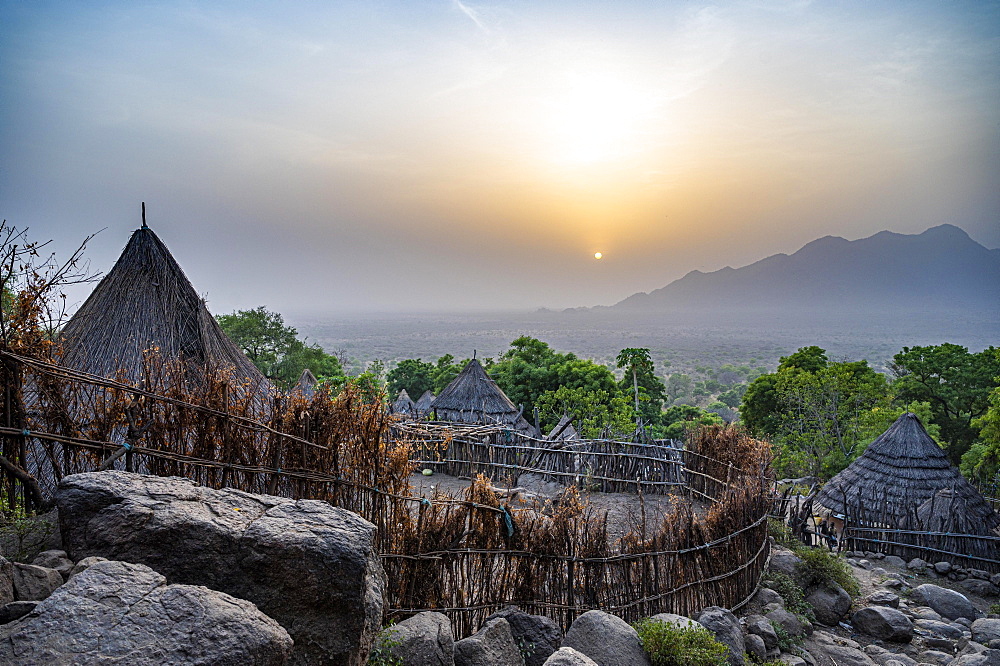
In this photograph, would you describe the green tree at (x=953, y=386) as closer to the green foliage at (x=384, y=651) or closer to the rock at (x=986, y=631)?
the rock at (x=986, y=631)

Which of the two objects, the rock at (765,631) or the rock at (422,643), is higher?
the rock at (422,643)

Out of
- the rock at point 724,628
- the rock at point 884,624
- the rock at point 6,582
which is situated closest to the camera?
the rock at point 6,582

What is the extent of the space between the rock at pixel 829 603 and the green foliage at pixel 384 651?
22.0 ft

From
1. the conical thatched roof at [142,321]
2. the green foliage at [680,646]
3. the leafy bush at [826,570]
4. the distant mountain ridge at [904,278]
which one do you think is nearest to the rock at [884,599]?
the leafy bush at [826,570]

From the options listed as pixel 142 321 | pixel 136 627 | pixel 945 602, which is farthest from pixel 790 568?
pixel 142 321

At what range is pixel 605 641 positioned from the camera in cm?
499

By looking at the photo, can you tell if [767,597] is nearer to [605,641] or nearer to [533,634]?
[605,641]

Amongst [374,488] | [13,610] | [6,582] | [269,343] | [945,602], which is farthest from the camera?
[269,343]

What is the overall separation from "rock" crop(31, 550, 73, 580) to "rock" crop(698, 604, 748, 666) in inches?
215

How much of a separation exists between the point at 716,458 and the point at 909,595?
Result: 359 cm

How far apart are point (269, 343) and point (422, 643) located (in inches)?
916

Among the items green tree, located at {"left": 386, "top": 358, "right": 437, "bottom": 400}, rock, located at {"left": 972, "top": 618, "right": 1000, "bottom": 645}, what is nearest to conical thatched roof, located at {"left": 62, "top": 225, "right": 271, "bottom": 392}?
rock, located at {"left": 972, "top": 618, "right": 1000, "bottom": 645}

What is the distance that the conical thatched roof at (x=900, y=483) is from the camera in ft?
40.0

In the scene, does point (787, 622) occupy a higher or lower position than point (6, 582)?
lower
